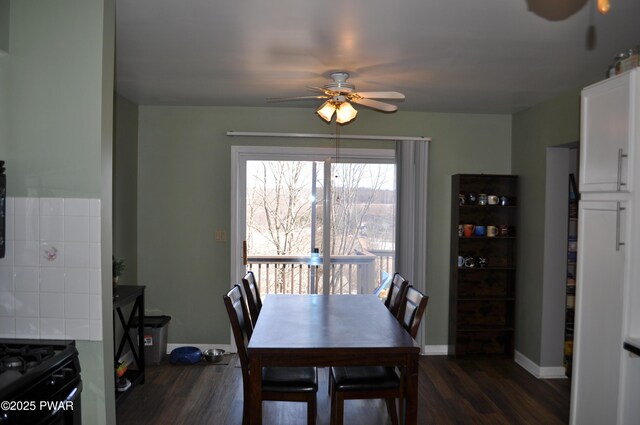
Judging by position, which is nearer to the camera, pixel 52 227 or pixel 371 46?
pixel 52 227

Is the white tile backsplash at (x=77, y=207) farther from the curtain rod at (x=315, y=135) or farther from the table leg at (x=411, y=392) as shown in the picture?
the curtain rod at (x=315, y=135)

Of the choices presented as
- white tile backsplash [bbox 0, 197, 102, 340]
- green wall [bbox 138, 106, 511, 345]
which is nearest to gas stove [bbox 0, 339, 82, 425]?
white tile backsplash [bbox 0, 197, 102, 340]

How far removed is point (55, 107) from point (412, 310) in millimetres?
2291

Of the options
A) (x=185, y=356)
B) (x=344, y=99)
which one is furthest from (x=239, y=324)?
(x=185, y=356)

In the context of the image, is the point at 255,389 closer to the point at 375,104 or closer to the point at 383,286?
the point at 375,104

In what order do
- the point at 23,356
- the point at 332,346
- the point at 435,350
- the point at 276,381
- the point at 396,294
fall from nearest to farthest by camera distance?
the point at 23,356
the point at 332,346
the point at 276,381
the point at 396,294
the point at 435,350

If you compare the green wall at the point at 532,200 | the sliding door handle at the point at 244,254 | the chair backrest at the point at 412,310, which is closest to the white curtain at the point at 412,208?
the green wall at the point at 532,200

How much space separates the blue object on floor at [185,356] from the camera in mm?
4160

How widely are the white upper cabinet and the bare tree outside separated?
7.82 feet

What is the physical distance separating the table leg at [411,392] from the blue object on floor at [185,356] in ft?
7.86

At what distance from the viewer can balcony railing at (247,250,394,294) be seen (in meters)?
4.61

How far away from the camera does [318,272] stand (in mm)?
4605

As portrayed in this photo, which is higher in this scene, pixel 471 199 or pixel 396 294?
pixel 471 199

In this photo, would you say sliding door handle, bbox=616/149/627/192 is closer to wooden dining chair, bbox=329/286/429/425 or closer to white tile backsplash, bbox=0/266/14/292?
wooden dining chair, bbox=329/286/429/425
